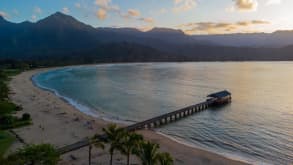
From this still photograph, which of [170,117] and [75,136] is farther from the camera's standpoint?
[170,117]

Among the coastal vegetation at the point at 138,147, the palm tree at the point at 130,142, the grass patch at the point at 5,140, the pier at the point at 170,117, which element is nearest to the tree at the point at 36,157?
the coastal vegetation at the point at 138,147

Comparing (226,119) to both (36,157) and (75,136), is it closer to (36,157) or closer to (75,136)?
(75,136)

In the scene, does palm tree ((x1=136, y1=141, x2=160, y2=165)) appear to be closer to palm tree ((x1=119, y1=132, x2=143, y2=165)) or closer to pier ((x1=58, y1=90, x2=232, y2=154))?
palm tree ((x1=119, y1=132, x2=143, y2=165))

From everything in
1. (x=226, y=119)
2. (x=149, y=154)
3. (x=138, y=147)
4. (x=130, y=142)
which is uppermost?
(x=130, y=142)

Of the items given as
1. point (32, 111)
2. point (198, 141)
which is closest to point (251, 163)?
point (198, 141)

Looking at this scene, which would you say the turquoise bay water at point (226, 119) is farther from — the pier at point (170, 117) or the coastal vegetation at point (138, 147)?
the coastal vegetation at point (138, 147)

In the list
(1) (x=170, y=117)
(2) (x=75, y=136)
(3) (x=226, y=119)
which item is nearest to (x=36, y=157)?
(2) (x=75, y=136)

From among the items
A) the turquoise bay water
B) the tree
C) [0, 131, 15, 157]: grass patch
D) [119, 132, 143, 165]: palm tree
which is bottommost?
the turquoise bay water

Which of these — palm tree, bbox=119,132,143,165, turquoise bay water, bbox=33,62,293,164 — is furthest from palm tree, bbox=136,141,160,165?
turquoise bay water, bbox=33,62,293,164
